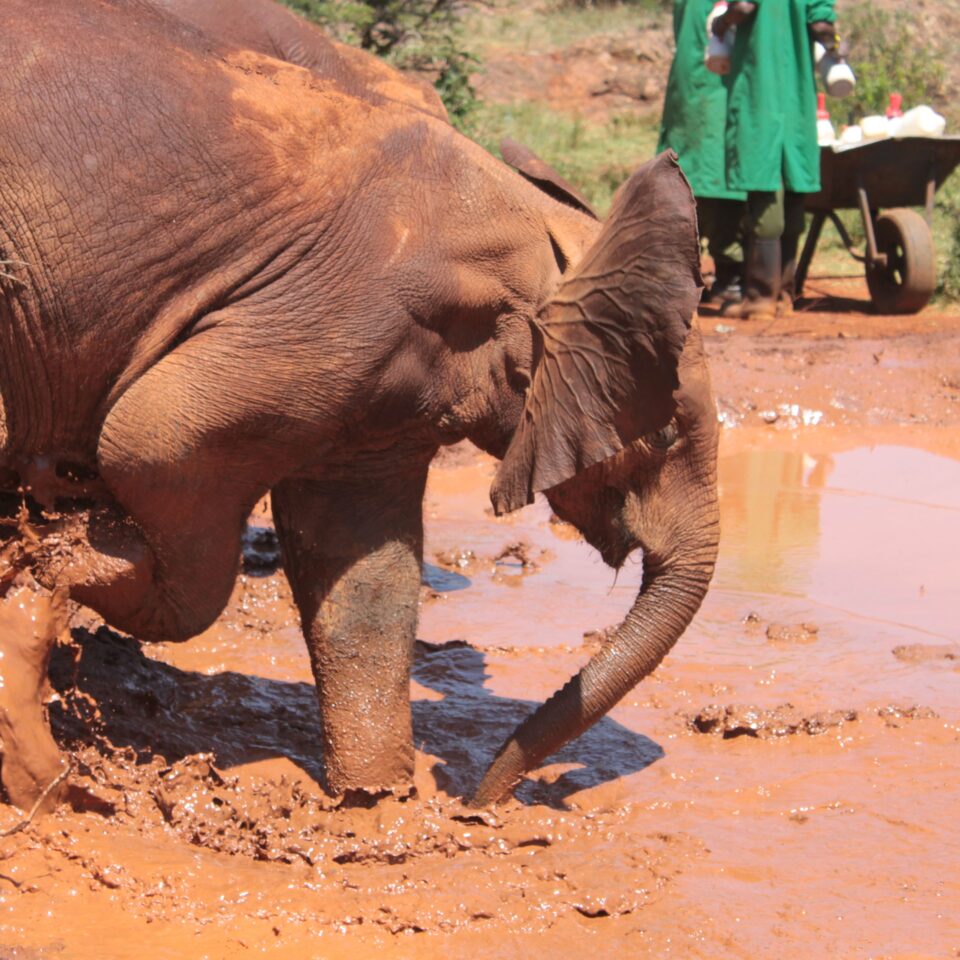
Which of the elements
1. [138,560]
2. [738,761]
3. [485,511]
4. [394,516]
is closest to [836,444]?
[485,511]

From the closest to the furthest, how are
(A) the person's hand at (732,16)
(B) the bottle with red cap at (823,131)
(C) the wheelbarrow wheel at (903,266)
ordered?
1. (A) the person's hand at (732,16)
2. (C) the wheelbarrow wheel at (903,266)
3. (B) the bottle with red cap at (823,131)

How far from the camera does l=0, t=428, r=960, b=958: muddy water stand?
341cm

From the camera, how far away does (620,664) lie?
4.12m

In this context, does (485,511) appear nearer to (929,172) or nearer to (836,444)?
(836,444)

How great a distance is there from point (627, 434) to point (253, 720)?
1.72 meters

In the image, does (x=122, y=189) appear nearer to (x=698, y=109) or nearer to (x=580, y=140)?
(x=698, y=109)

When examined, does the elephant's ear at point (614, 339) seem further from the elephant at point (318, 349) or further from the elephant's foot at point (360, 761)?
the elephant's foot at point (360, 761)

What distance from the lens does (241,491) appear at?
3.75 m

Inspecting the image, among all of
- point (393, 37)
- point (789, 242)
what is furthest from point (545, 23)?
point (789, 242)

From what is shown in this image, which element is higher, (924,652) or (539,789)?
(924,652)

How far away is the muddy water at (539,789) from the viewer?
11.2 feet

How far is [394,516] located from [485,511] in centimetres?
351

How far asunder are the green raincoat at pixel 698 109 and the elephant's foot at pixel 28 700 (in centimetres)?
891

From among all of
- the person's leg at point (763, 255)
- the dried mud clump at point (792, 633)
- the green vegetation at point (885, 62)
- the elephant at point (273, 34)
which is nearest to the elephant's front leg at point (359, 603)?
the elephant at point (273, 34)
